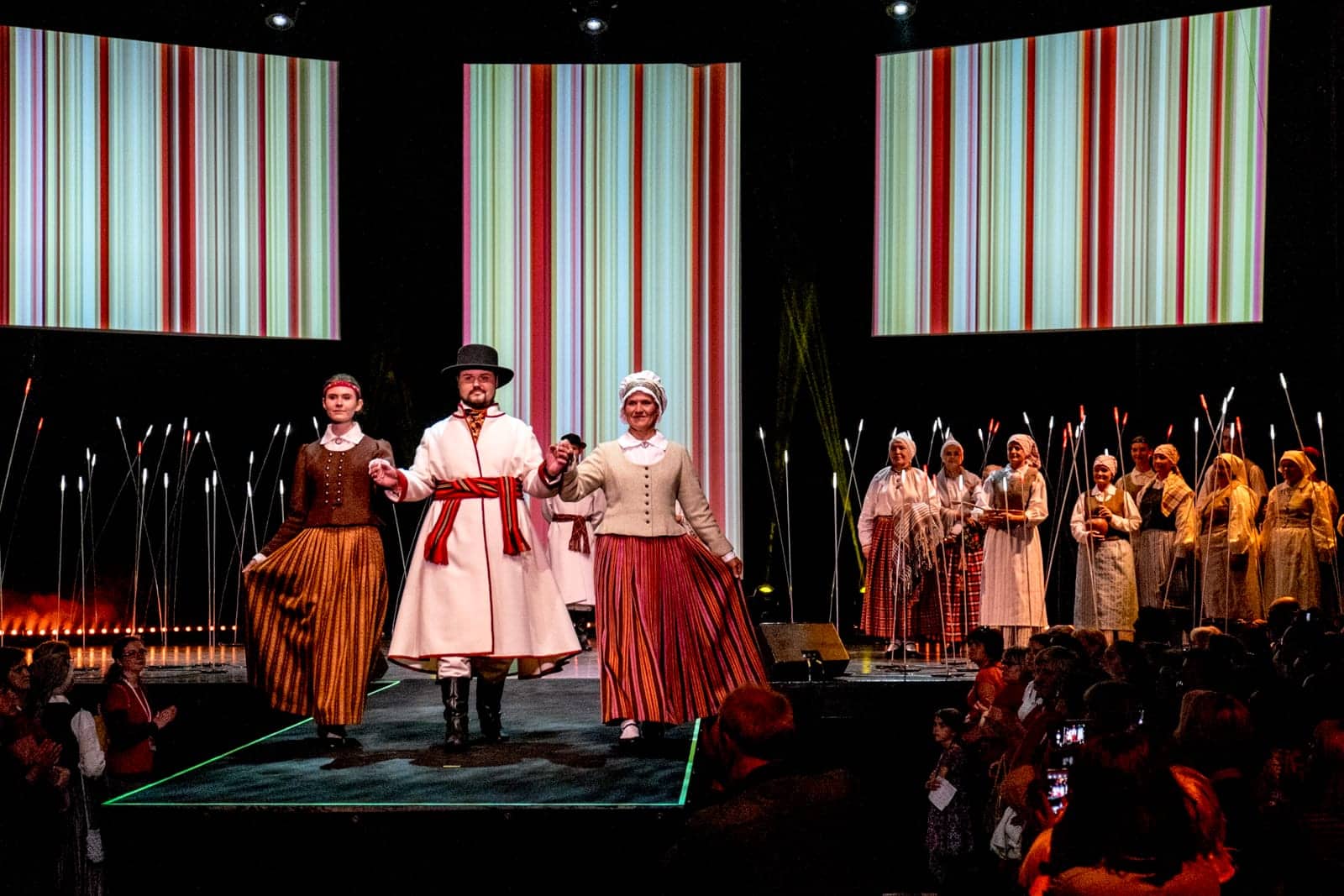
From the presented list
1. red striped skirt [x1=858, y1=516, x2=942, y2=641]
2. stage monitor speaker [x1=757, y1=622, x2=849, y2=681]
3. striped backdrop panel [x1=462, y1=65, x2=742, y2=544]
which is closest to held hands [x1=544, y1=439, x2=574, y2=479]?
stage monitor speaker [x1=757, y1=622, x2=849, y2=681]

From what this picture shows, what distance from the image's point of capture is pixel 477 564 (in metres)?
5.21

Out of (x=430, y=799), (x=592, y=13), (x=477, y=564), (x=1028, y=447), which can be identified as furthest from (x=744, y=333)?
(x=430, y=799)

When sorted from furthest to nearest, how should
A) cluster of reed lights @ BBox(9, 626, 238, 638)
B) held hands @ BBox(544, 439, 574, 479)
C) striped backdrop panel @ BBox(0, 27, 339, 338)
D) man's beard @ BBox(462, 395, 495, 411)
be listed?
1. cluster of reed lights @ BBox(9, 626, 238, 638)
2. striped backdrop panel @ BBox(0, 27, 339, 338)
3. man's beard @ BBox(462, 395, 495, 411)
4. held hands @ BBox(544, 439, 574, 479)

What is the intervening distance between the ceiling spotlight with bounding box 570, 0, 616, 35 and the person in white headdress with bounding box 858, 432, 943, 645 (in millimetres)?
3446

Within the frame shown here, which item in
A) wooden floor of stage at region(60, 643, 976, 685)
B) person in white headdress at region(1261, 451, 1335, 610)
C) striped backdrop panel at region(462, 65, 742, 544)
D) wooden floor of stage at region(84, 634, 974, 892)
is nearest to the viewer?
wooden floor of stage at region(84, 634, 974, 892)

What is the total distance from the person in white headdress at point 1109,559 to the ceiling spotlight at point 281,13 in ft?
19.1

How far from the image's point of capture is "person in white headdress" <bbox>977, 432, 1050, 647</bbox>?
8.52 meters

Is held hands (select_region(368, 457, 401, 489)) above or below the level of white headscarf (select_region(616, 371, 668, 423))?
below

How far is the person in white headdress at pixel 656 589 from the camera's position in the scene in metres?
5.16

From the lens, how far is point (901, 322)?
34.8 ft

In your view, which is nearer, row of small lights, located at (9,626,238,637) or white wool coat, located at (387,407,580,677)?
white wool coat, located at (387,407,580,677)

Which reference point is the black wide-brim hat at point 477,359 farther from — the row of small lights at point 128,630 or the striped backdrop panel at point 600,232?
the row of small lights at point 128,630

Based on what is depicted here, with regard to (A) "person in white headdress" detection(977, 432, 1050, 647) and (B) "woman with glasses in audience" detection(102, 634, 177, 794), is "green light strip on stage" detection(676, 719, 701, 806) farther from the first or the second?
(A) "person in white headdress" detection(977, 432, 1050, 647)

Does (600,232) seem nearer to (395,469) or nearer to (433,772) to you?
(395,469)
